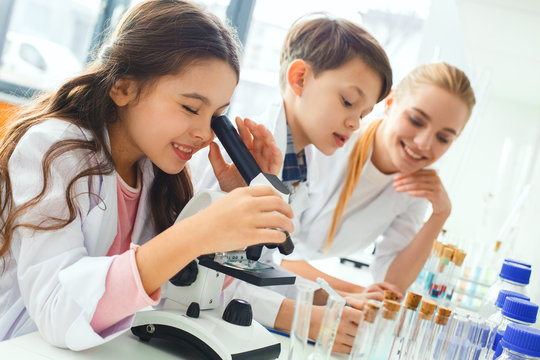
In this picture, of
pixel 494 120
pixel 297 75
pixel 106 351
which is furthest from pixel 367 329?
pixel 494 120

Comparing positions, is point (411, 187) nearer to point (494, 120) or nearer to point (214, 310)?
point (214, 310)

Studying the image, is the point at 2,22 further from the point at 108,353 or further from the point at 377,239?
the point at 108,353

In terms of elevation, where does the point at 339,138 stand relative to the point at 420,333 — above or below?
above

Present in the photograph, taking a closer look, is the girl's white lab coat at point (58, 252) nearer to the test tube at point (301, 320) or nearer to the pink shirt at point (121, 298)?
the pink shirt at point (121, 298)

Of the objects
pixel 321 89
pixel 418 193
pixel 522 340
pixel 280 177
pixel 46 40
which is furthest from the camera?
pixel 46 40

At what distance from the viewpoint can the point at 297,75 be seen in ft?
5.02

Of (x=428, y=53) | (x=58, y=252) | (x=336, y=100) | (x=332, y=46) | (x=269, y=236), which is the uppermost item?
(x=428, y=53)

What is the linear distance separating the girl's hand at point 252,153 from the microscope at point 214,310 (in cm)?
25

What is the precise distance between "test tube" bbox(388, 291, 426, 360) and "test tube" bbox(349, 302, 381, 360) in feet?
0.12

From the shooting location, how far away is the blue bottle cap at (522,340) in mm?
652

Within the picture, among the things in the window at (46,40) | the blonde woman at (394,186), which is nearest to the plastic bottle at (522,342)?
the blonde woman at (394,186)

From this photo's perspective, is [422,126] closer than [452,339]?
No

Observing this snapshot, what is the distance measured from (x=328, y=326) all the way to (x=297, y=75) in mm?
926

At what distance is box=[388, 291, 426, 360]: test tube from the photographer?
30.3 inches
